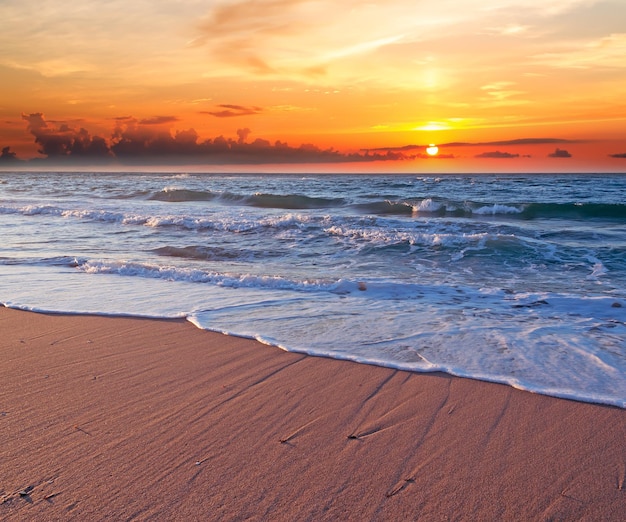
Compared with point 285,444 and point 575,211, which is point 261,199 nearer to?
point 575,211

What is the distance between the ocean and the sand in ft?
1.59

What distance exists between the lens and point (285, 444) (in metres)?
2.89

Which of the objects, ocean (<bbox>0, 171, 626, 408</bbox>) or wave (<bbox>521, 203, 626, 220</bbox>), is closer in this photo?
ocean (<bbox>0, 171, 626, 408</bbox>)

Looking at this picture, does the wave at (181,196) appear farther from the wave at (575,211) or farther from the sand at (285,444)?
the sand at (285,444)

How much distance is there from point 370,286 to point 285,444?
4.47m

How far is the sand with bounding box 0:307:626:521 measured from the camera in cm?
236

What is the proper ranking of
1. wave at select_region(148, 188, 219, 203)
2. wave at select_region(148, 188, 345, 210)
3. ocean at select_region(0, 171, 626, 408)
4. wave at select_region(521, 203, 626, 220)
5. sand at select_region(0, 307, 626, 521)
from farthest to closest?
wave at select_region(148, 188, 219, 203)
wave at select_region(148, 188, 345, 210)
wave at select_region(521, 203, 626, 220)
ocean at select_region(0, 171, 626, 408)
sand at select_region(0, 307, 626, 521)

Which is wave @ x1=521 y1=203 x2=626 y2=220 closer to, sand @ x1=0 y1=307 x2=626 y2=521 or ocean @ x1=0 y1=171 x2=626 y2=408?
ocean @ x1=0 y1=171 x2=626 y2=408

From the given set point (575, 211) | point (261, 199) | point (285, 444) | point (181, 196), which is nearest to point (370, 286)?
point (285, 444)

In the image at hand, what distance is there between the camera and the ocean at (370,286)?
4461 mm

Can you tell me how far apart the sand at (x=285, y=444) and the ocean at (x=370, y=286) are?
484 mm

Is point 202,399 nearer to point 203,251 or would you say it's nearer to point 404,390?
point 404,390

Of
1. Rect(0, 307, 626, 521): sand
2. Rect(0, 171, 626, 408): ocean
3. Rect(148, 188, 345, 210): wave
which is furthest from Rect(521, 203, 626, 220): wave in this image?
Rect(0, 307, 626, 521): sand

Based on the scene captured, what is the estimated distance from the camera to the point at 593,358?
4.37m
